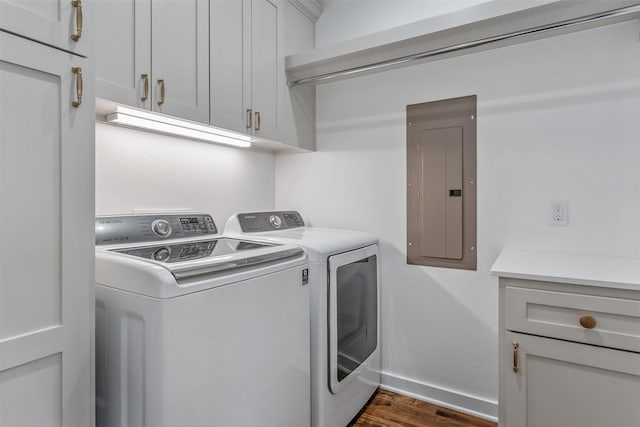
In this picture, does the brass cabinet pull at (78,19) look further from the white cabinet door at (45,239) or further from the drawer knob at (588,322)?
the drawer knob at (588,322)

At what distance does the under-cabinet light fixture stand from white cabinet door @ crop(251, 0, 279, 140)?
15cm

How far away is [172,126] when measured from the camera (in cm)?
171

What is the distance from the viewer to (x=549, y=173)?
1.77 m

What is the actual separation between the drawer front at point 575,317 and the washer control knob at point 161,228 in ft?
4.95

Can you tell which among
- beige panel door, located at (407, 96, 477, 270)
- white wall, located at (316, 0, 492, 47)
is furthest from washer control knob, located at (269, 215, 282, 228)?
white wall, located at (316, 0, 492, 47)

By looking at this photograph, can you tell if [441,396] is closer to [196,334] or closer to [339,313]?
[339,313]

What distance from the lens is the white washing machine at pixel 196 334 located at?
3.28 feet

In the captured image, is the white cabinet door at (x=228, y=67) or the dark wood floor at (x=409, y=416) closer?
the white cabinet door at (x=228, y=67)

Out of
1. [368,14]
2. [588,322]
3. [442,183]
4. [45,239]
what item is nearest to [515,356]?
[588,322]

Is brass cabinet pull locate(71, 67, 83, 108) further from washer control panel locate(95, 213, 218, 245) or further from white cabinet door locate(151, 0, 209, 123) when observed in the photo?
washer control panel locate(95, 213, 218, 245)

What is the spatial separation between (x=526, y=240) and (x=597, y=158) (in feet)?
1.64

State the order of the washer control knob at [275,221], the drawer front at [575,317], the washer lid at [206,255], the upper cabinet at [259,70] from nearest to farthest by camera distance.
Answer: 1. the washer lid at [206,255]
2. the drawer front at [575,317]
3. the upper cabinet at [259,70]
4. the washer control knob at [275,221]

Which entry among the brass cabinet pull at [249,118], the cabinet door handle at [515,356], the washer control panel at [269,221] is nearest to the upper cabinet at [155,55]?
the brass cabinet pull at [249,118]

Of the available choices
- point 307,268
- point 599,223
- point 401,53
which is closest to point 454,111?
point 401,53
